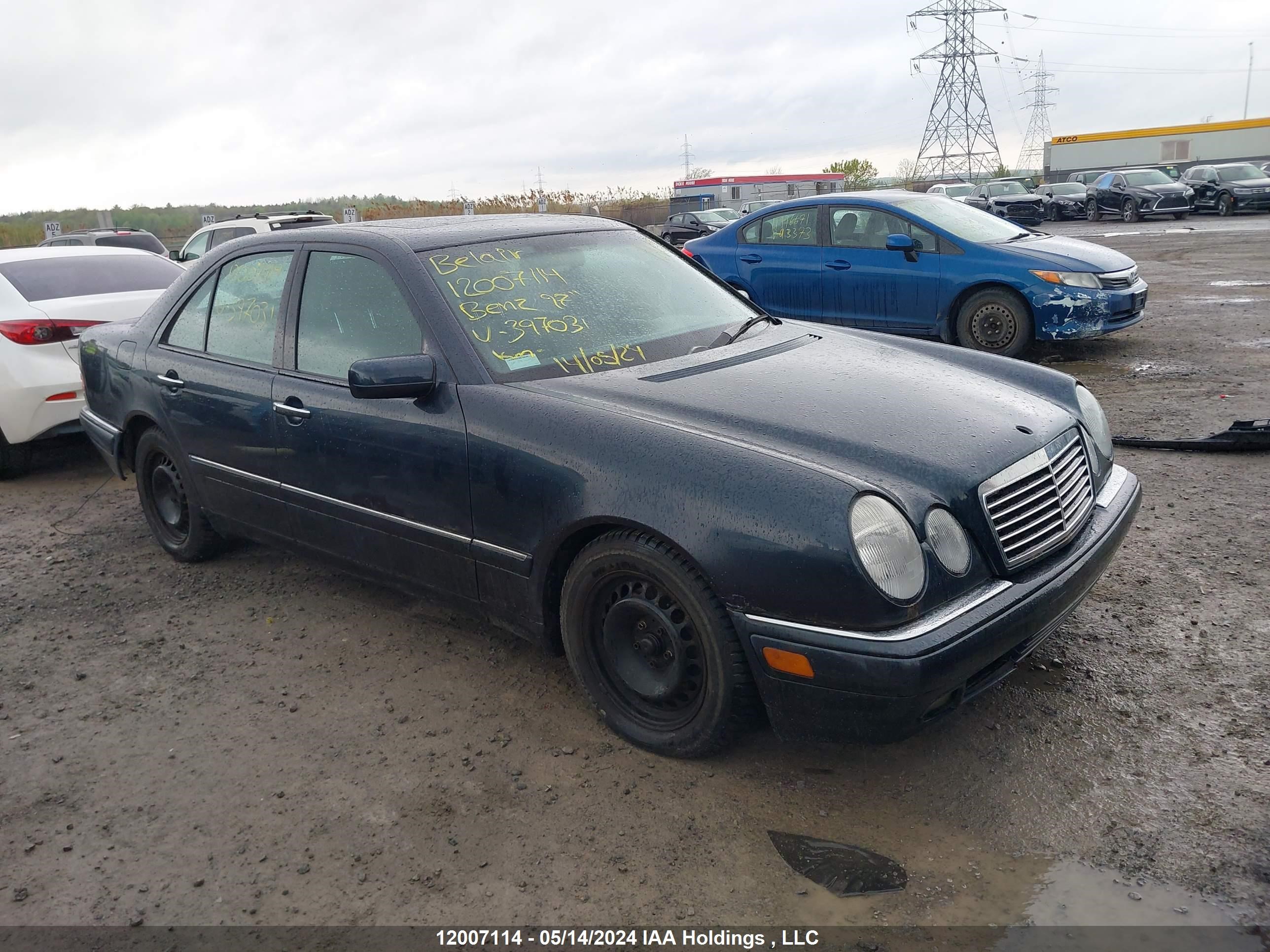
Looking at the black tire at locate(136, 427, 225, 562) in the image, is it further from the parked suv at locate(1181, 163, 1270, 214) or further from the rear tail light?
the parked suv at locate(1181, 163, 1270, 214)

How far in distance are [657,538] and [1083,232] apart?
28.0 m

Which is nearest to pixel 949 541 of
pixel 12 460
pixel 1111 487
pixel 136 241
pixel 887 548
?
pixel 887 548

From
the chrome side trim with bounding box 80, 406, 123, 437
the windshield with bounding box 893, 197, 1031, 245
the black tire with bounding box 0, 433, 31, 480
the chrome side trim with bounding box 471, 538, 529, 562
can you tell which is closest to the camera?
the chrome side trim with bounding box 471, 538, 529, 562

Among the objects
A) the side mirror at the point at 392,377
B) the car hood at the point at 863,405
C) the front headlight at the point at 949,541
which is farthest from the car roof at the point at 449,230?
the front headlight at the point at 949,541

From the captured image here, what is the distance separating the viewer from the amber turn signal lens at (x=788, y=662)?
2576 mm

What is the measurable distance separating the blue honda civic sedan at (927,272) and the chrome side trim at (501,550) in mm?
5978

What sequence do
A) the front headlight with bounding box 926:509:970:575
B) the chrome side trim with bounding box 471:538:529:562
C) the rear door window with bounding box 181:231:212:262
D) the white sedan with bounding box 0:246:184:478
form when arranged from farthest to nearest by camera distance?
the rear door window with bounding box 181:231:212:262 < the white sedan with bounding box 0:246:184:478 < the chrome side trim with bounding box 471:538:529:562 < the front headlight with bounding box 926:509:970:575

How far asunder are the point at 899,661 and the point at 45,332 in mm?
5950

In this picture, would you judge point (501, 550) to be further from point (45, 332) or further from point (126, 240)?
point (126, 240)

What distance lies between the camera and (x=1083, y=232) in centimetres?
2719

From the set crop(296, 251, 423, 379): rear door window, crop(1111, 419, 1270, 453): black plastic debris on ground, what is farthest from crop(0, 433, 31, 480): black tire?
crop(1111, 419, 1270, 453): black plastic debris on ground

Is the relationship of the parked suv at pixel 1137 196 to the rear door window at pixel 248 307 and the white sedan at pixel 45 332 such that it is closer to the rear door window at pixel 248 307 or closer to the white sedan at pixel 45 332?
the white sedan at pixel 45 332

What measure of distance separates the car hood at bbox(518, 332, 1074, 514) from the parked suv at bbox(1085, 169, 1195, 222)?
1176 inches

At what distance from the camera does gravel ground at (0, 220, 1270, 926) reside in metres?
2.49
